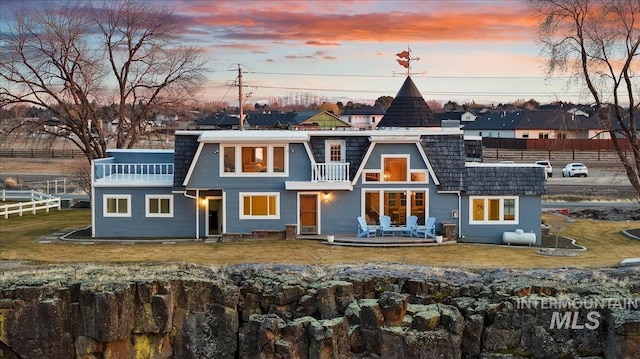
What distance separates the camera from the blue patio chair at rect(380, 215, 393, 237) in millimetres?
29438

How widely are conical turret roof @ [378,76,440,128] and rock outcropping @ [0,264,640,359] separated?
17930 mm

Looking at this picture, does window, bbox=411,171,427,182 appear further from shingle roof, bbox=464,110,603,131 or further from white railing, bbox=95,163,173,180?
shingle roof, bbox=464,110,603,131

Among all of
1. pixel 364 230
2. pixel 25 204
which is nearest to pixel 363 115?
pixel 25 204

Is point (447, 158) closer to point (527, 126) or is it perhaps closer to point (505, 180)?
point (505, 180)

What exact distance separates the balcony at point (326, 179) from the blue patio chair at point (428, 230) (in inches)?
115

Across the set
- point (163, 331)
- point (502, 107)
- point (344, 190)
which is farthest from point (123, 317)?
point (502, 107)

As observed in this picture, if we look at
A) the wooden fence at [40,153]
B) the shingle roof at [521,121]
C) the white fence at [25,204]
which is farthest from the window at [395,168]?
the shingle roof at [521,121]

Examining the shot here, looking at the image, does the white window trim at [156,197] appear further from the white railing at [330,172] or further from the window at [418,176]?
the window at [418,176]

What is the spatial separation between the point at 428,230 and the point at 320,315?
11011 millimetres

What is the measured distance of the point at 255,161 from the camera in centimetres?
3027

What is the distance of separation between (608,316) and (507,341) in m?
2.26

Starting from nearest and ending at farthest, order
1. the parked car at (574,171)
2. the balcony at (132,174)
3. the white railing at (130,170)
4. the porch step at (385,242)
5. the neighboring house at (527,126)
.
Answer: the porch step at (385,242) < the balcony at (132,174) < the white railing at (130,170) < the parked car at (574,171) < the neighboring house at (527,126)

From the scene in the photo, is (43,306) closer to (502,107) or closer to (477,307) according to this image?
(477,307)

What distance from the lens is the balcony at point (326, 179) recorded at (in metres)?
29.8
